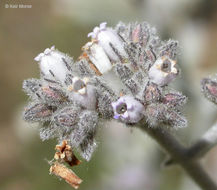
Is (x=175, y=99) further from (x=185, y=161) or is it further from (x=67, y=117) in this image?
(x=185, y=161)

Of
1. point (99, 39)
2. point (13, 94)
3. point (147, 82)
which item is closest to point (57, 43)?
point (13, 94)

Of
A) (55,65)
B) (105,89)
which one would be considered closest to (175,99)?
(105,89)

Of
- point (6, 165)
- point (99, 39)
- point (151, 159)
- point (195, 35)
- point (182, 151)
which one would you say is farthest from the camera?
point (6, 165)

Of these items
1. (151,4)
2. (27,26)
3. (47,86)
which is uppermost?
(27,26)

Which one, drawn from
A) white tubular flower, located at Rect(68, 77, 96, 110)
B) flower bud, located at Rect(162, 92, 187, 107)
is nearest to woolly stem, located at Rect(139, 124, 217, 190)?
flower bud, located at Rect(162, 92, 187, 107)

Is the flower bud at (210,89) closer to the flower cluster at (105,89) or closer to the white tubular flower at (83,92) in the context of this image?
the flower cluster at (105,89)

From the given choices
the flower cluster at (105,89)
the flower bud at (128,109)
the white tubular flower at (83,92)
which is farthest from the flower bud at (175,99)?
the white tubular flower at (83,92)

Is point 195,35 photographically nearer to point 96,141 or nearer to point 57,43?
point 57,43
